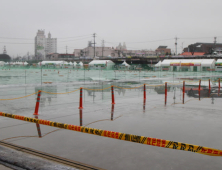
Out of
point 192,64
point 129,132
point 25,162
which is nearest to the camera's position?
point 25,162

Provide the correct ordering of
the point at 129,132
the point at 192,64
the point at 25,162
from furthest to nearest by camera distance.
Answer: the point at 192,64 → the point at 129,132 → the point at 25,162

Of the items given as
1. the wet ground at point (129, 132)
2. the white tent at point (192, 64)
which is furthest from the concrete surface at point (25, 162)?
the white tent at point (192, 64)

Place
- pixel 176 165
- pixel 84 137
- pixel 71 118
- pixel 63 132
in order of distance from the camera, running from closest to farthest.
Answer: pixel 176 165 < pixel 84 137 < pixel 63 132 < pixel 71 118

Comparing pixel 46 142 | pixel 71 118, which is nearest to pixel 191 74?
pixel 71 118

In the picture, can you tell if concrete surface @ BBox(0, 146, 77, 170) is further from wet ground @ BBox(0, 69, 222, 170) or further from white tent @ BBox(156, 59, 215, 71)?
white tent @ BBox(156, 59, 215, 71)

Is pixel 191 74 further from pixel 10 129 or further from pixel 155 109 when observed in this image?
pixel 10 129

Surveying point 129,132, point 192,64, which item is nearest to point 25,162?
point 129,132

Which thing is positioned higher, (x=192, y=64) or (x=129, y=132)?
(x=192, y=64)

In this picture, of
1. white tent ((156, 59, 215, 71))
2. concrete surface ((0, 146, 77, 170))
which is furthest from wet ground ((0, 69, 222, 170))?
white tent ((156, 59, 215, 71))

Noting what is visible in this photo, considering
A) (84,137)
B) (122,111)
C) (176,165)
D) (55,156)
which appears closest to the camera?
(176,165)

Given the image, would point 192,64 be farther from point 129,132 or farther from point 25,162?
point 25,162

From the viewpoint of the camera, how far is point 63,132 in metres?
8.37

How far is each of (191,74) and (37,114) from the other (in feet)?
146

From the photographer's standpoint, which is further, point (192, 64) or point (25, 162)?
point (192, 64)
